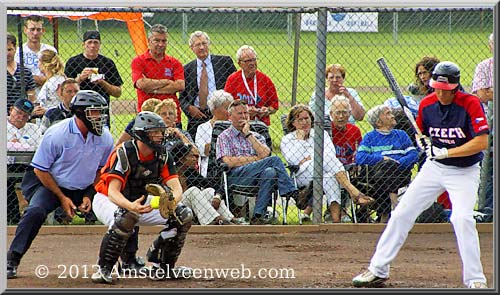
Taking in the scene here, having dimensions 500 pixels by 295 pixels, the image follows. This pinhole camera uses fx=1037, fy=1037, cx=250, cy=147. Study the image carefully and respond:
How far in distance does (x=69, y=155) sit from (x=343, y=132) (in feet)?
11.3

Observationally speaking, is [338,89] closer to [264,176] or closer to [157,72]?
[264,176]

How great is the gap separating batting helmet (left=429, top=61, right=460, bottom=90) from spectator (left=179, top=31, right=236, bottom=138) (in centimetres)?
371

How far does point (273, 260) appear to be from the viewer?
9.28 meters

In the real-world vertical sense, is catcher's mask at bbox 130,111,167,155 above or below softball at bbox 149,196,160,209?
above

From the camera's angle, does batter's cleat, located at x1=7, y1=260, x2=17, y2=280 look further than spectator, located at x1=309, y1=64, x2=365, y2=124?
No

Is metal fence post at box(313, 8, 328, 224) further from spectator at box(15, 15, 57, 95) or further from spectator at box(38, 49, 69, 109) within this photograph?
spectator at box(15, 15, 57, 95)

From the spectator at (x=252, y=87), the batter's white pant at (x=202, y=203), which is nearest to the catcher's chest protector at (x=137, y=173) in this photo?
the batter's white pant at (x=202, y=203)

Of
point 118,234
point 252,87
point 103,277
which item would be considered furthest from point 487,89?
point 103,277

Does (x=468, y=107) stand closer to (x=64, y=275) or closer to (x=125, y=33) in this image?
(x=64, y=275)

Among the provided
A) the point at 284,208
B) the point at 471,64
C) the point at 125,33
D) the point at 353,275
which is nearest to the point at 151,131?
the point at 353,275

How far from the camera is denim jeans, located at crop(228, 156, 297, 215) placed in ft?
34.1

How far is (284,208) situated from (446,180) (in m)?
2.96

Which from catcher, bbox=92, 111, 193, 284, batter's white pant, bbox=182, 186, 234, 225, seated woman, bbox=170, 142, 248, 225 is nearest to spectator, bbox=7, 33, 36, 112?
seated woman, bbox=170, 142, 248, 225

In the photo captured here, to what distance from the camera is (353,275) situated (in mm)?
8656
